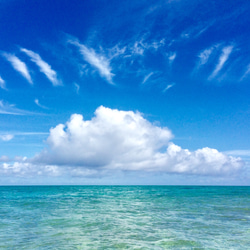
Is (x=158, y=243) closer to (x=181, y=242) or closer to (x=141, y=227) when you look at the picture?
(x=181, y=242)

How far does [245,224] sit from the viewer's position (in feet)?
63.8

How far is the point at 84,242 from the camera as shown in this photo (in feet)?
46.6

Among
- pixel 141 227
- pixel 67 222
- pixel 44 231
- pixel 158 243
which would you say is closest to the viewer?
pixel 158 243

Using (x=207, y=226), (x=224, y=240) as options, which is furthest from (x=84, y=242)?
(x=207, y=226)

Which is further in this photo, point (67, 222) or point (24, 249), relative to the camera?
point (67, 222)

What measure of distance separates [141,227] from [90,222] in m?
4.96

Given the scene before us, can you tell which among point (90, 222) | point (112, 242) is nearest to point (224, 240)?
point (112, 242)

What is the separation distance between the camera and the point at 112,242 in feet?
46.8

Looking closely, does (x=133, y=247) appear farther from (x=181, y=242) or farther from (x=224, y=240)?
(x=224, y=240)

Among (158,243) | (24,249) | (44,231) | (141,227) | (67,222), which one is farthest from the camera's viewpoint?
(67,222)

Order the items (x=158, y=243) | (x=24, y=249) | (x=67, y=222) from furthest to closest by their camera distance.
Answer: (x=67, y=222), (x=158, y=243), (x=24, y=249)

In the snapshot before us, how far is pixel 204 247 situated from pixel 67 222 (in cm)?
1213

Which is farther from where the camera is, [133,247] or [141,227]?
[141,227]

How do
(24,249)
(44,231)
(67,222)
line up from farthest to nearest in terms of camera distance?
(67,222)
(44,231)
(24,249)
